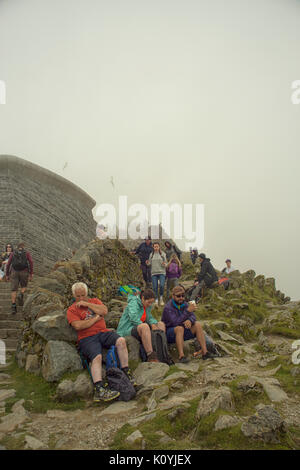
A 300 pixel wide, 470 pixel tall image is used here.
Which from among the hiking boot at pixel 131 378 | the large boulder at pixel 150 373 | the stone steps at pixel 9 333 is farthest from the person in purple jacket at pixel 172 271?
the hiking boot at pixel 131 378

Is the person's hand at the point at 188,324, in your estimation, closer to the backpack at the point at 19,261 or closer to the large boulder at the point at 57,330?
the large boulder at the point at 57,330

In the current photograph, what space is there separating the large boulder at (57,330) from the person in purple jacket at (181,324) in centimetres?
186

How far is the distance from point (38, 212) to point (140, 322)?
503 inches

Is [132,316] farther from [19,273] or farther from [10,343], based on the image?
[19,273]

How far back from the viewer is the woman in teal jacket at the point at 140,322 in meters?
5.41

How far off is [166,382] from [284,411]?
5.58ft

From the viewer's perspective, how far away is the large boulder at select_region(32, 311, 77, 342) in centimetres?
535

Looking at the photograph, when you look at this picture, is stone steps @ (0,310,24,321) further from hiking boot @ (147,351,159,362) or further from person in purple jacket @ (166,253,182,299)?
person in purple jacket @ (166,253,182,299)

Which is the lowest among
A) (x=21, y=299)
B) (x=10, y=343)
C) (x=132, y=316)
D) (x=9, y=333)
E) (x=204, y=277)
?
(x=10, y=343)

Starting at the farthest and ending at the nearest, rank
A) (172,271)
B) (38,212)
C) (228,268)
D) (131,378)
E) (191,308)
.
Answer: (38,212) → (228,268) → (172,271) → (191,308) → (131,378)

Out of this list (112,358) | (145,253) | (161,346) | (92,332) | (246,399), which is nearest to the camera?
(246,399)

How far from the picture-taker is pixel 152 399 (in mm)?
4059

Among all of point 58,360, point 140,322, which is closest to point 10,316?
point 58,360
